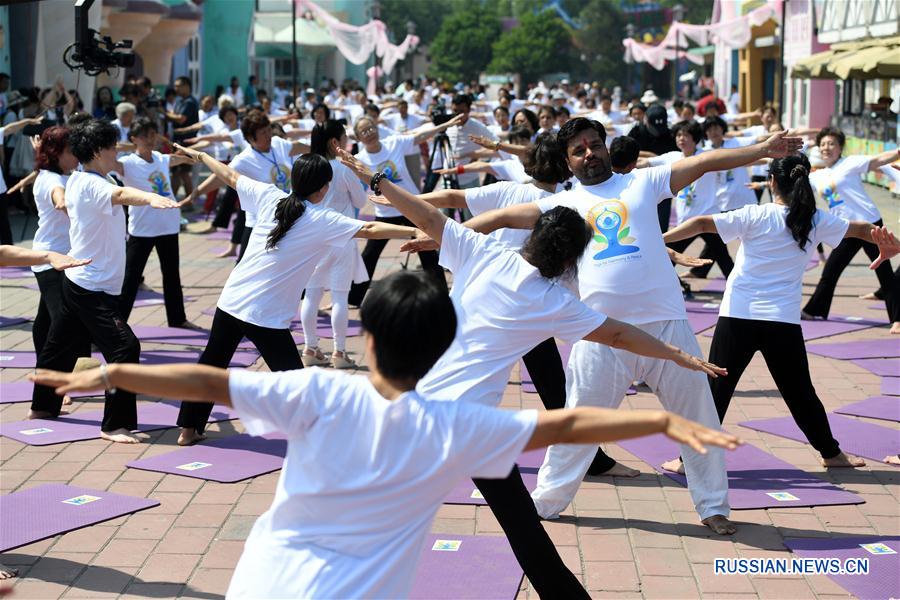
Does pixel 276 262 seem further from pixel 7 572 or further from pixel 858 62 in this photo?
pixel 858 62

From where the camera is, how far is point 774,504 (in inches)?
240

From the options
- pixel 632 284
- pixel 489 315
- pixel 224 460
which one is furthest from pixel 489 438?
pixel 224 460

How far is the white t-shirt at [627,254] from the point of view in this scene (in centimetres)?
561

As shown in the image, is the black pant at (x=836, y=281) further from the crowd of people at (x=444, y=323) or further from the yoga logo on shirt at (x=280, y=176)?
the yoga logo on shirt at (x=280, y=176)

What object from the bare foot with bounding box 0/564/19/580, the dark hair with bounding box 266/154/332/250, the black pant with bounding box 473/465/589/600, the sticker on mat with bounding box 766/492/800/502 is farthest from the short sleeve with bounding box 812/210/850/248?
the bare foot with bounding box 0/564/19/580

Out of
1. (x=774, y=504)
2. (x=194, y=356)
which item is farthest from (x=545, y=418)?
(x=194, y=356)

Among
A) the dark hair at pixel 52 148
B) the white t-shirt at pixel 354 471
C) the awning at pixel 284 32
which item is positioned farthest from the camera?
the awning at pixel 284 32

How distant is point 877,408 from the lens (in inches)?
316

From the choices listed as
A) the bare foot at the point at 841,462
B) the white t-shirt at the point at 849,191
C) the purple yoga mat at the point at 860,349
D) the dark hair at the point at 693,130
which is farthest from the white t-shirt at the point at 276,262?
the white t-shirt at the point at 849,191

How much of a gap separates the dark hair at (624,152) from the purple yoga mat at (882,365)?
3156 millimetres

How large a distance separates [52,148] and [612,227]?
4.01 metres

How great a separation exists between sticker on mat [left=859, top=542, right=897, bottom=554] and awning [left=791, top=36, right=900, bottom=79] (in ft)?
57.0

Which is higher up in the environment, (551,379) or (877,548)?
(551,379)

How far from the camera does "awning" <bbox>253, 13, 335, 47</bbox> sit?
57719 millimetres
